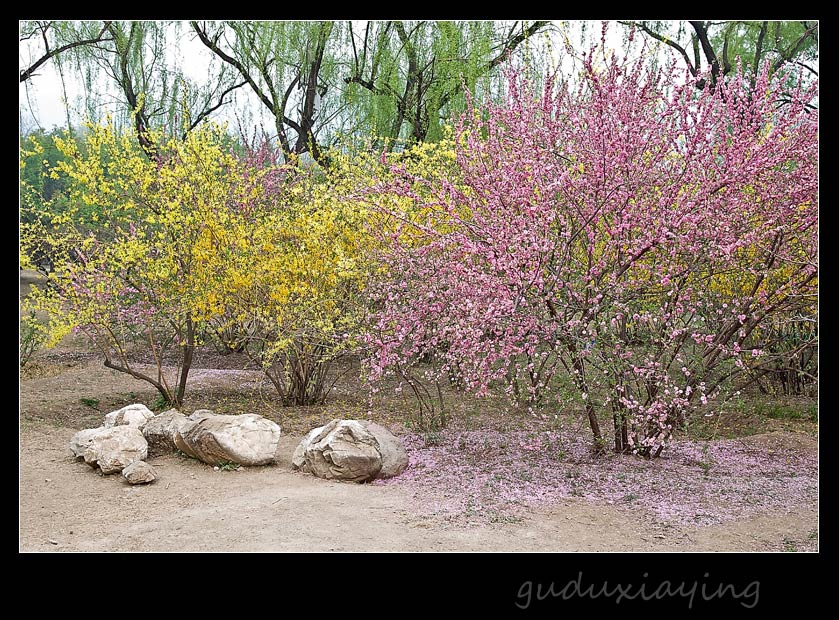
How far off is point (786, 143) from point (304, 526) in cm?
349

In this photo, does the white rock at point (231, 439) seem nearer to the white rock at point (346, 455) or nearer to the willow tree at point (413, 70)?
the white rock at point (346, 455)

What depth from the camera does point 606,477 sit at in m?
4.71

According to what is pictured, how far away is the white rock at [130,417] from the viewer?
5.48 metres

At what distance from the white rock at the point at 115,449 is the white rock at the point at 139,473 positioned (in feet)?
0.59

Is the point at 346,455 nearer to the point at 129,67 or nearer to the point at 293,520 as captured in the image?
the point at 293,520

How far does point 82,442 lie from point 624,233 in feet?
13.1

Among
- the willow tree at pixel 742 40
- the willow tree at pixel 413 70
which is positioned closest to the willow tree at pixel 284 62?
the willow tree at pixel 413 70

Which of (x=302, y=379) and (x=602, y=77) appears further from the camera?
(x=302, y=379)

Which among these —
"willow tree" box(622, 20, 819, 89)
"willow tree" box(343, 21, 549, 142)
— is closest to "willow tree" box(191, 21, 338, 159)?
"willow tree" box(343, 21, 549, 142)

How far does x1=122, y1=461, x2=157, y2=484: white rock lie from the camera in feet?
15.5
